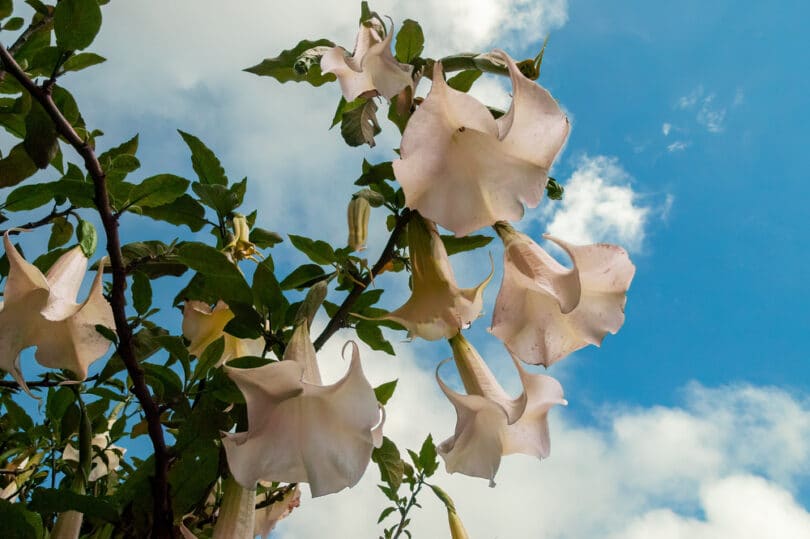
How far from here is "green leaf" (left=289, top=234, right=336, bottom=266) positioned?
127cm

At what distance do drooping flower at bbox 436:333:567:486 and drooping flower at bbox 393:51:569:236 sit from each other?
278 millimetres

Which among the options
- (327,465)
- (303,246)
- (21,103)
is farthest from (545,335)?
(21,103)

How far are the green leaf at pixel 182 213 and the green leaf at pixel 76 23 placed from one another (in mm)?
412

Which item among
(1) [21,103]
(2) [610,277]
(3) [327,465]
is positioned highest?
(1) [21,103]

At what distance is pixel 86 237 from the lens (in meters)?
1.26

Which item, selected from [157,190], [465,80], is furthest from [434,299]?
[157,190]

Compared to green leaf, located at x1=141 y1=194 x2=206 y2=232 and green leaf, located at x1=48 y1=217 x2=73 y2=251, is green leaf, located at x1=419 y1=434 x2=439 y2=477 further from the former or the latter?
green leaf, located at x1=48 y1=217 x2=73 y2=251

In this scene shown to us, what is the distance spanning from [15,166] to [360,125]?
2.82 ft

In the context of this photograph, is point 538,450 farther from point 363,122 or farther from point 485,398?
point 363,122

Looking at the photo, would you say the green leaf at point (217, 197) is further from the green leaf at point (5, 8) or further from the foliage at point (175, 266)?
the green leaf at point (5, 8)

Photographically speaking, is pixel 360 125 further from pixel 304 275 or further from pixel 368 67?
pixel 304 275

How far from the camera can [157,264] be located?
1.43 m

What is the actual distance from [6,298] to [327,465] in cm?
60

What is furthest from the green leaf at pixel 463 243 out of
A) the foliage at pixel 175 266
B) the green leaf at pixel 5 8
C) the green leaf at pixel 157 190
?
the green leaf at pixel 5 8
